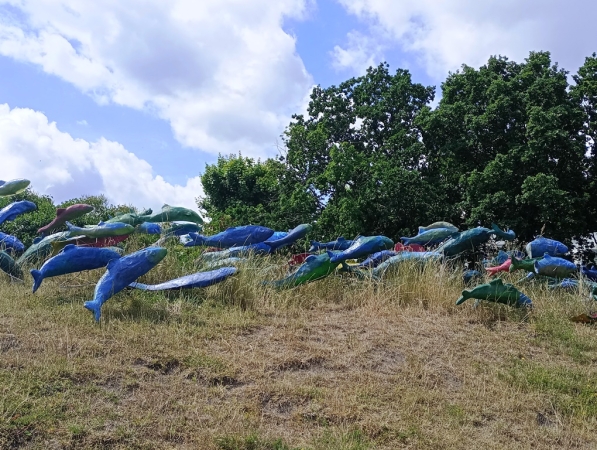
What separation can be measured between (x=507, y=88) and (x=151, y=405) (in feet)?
39.9

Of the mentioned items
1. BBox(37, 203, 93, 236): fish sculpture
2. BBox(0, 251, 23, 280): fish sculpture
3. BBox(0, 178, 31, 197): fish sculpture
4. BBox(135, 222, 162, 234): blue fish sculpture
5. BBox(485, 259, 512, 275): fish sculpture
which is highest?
BBox(0, 178, 31, 197): fish sculpture

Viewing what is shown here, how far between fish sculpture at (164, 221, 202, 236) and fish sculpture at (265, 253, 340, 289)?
157 cm

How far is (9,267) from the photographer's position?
571 cm

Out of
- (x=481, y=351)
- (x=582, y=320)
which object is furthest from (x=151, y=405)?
(x=582, y=320)

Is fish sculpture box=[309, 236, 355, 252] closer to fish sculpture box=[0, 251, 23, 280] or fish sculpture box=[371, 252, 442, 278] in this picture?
fish sculpture box=[371, 252, 442, 278]

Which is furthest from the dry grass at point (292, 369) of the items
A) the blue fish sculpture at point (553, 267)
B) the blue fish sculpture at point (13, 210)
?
the blue fish sculpture at point (13, 210)

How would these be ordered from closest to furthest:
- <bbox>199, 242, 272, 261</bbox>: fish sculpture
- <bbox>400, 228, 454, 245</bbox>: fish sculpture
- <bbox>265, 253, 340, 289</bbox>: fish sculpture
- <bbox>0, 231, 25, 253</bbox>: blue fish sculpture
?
<bbox>265, 253, 340, 289</bbox>: fish sculpture → <bbox>199, 242, 272, 261</bbox>: fish sculpture → <bbox>400, 228, 454, 245</bbox>: fish sculpture → <bbox>0, 231, 25, 253</bbox>: blue fish sculpture

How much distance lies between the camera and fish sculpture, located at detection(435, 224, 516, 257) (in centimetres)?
593

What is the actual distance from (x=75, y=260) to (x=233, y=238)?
1777 millimetres

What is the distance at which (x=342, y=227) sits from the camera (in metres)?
13.4

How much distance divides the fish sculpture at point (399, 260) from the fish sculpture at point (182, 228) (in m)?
2.11

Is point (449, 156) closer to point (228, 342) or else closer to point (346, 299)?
point (346, 299)

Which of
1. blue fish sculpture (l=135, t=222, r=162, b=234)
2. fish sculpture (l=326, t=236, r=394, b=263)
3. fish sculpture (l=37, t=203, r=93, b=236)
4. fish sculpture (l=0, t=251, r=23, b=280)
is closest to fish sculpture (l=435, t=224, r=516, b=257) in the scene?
fish sculpture (l=326, t=236, r=394, b=263)

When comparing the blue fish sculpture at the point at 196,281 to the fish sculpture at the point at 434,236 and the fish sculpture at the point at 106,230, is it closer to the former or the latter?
the fish sculpture at the point at 106,230
